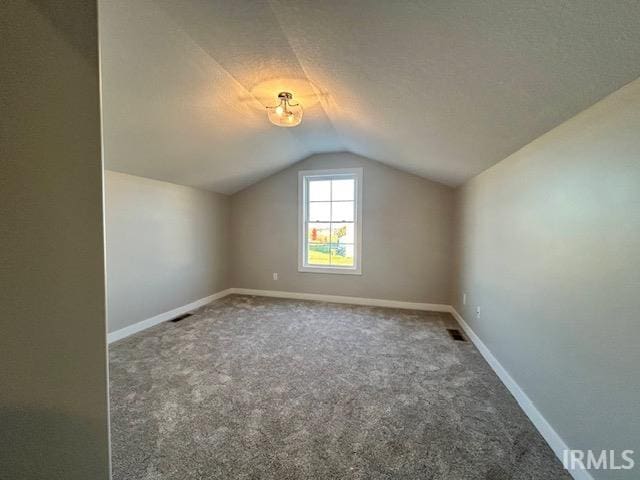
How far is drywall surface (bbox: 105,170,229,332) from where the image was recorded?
2.82 metres

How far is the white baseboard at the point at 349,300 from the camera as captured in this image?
393cm

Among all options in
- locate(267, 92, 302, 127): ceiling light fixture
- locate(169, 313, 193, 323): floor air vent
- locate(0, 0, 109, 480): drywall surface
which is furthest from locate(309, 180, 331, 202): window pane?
locate(0, 0, 109, 480): drywall surface

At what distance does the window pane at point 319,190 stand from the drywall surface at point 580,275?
2.73 m

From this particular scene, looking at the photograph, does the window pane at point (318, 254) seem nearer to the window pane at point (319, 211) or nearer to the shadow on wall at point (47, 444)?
the window pane at point (319, 211)

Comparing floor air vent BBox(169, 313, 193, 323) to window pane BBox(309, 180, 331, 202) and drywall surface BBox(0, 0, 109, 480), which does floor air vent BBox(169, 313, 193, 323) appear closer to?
window pane BBox(309, 180, 331, 202)

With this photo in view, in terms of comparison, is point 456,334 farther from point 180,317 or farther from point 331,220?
point 180,317

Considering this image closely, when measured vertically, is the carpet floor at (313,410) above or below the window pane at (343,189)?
below

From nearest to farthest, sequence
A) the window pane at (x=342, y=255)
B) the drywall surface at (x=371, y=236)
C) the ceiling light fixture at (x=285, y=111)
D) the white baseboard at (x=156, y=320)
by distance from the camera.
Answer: the ceiling light fixture at (x=285, y=111) → the white baseboard at (x=156, y=320) → the drywall surface at (x=371, y=236) → the window pane at (x=342, y=255)

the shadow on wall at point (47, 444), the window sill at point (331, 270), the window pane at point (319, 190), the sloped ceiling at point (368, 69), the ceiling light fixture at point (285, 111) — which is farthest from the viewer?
the window pane at point (319, 190)

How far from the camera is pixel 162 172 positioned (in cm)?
312

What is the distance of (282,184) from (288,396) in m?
3.45

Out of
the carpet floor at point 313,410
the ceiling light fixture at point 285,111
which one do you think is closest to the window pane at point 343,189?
the ceiling light fixture at point 285,111

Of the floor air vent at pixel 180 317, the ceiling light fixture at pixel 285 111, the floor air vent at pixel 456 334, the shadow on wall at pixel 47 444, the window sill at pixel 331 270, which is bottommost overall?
the floor air vent at pixel 180 317

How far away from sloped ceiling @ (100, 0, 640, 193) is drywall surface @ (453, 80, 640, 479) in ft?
0.63
